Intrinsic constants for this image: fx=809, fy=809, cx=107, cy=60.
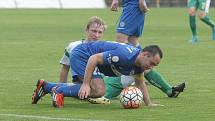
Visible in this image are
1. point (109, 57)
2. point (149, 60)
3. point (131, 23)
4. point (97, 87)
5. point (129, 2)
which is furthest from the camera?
point (129, 2)

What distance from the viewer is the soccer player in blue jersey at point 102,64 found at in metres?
9.91

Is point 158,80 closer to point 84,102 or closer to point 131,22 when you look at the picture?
point 84,102

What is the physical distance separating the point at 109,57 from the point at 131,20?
4.15 meters

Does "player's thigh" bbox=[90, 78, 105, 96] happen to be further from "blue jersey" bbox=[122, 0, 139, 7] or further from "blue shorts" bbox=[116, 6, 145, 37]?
"blue jersey" bbox=[122, 0, 139, 7]

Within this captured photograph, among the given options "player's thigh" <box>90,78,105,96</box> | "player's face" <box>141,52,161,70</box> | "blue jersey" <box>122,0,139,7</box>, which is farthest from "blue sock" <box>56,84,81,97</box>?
"blue jersey" <box>122,0,139,7</box>

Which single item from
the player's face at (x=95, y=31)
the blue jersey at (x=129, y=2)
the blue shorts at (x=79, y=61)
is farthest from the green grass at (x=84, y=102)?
the blue jersey at (x=129, y=2)

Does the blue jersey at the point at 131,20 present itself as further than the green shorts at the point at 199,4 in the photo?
No

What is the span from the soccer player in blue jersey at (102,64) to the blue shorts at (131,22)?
3.18 meters

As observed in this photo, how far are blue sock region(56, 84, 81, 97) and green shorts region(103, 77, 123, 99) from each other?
0.96 meters

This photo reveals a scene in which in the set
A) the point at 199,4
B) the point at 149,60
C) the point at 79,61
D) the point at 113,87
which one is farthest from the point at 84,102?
the point at 199,4

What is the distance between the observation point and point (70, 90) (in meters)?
10.5

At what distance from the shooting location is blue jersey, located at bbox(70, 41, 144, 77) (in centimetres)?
1002

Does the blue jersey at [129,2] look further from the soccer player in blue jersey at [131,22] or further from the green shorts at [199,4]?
the green shorts at [199,4]

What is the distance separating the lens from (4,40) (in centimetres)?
2453
